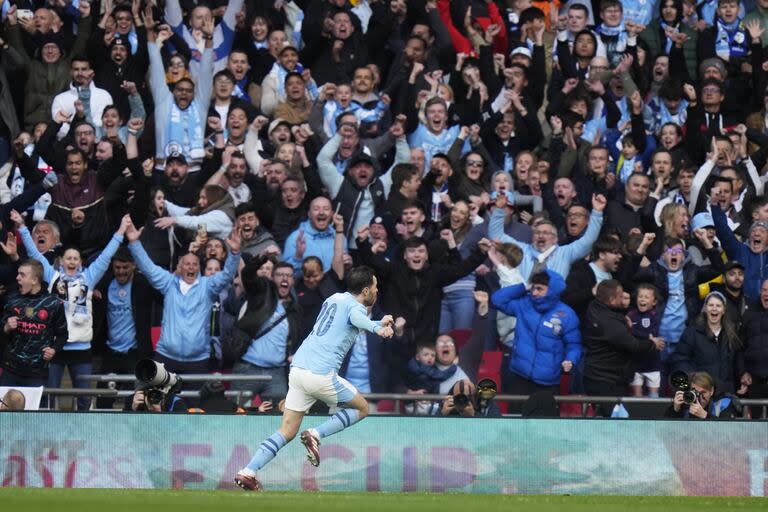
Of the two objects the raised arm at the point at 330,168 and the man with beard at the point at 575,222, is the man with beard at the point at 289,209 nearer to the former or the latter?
the raised arm at the point at 330,168

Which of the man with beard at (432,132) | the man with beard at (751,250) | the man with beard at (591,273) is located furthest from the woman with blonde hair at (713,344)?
the man with beard at (432,132)

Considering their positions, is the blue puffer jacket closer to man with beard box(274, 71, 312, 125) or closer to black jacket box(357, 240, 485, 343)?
black jacket box(357, 240, 485, 343)

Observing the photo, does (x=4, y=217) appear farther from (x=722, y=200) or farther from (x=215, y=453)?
(x=722, y=200)

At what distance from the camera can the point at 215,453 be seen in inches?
530

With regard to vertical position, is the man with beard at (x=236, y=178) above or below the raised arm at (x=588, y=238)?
above

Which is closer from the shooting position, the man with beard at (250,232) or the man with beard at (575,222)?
the man with beard at (250,232)

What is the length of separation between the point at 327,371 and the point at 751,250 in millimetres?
6541

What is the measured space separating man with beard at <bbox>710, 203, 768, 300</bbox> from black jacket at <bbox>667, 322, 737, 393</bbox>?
3.43 ft

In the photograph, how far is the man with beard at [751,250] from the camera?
53.9 feet

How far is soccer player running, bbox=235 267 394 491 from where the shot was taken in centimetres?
1187

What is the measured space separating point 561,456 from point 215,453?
323 centimetres

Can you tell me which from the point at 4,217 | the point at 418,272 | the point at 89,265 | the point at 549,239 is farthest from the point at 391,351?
the point at 4,217

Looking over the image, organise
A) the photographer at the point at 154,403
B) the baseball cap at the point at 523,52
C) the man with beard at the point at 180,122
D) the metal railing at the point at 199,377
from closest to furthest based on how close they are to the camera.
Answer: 1. the photographer at the point at 154,403
2. the metal railing at the point at 199,377
3. the man with beard at the point at 180,122
4. the baseball cap at the point at 523,52

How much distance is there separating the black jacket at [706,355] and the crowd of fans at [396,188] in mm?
24
